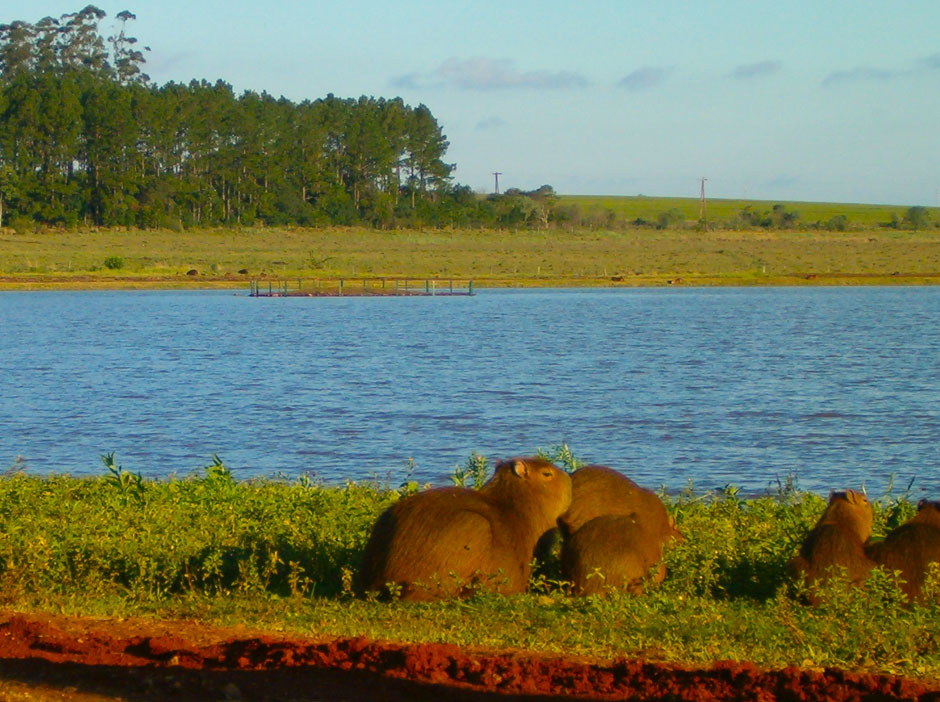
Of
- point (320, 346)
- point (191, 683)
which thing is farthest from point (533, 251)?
point (191, 683)

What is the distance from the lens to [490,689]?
17.7ft

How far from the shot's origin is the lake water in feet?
55.0

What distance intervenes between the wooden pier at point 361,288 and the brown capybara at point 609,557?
54.4 metres

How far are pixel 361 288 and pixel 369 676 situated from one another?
6108 centimetres

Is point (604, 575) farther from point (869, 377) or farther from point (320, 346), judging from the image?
point (320, 346)

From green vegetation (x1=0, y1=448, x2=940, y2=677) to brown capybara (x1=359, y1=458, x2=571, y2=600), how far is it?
0.47 feet

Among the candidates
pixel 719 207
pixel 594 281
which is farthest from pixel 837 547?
pixel 719 207

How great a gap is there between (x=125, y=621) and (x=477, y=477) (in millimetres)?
4554

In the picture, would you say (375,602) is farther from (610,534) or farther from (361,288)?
(361,288)

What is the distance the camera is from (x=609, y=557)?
24.6 feet

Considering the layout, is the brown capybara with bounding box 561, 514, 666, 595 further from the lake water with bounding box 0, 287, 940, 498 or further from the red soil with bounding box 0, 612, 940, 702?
the lake water with bounding box 0, 287, 940, 498

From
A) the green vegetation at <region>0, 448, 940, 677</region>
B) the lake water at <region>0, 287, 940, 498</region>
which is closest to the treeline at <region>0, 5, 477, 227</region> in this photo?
the lake water at <region>0, 287, 940, 498</region>

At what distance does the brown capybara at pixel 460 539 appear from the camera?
7.20 metres

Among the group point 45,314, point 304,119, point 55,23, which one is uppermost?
point 55,23
